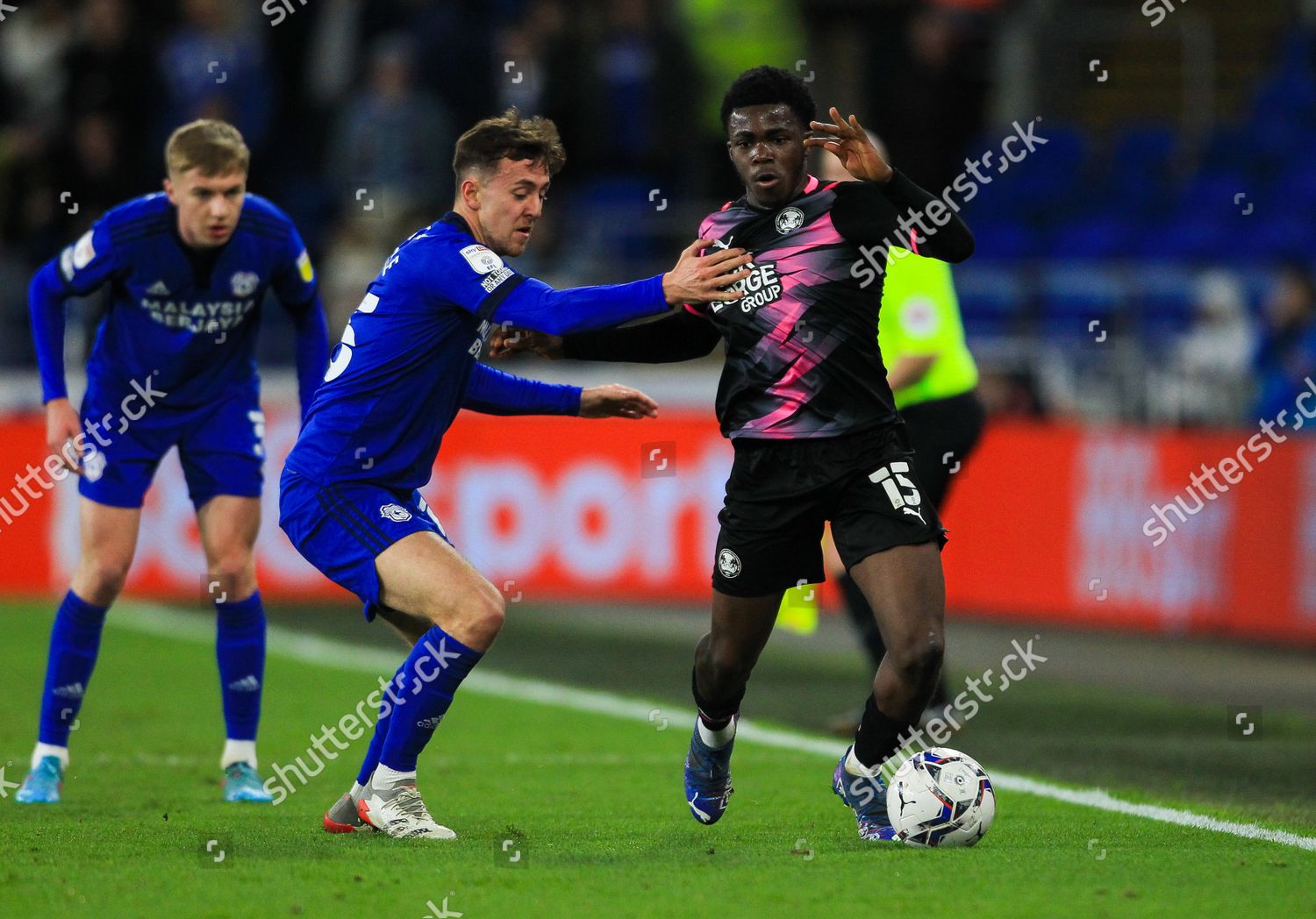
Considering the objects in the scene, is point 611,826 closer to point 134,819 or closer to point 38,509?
point 134,819

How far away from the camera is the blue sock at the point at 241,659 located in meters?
7.27

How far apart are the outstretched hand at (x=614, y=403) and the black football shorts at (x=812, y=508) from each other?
1.50 ft

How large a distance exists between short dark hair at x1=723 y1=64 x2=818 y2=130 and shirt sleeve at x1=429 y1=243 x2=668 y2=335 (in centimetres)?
67

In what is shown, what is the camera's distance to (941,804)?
19.2 ft

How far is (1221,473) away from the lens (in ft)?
41.4

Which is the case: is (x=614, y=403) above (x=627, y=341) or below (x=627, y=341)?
below

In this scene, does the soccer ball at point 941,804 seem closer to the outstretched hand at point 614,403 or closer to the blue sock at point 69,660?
the outstretched hand at point 614,403

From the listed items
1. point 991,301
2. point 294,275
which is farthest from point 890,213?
point 991,301

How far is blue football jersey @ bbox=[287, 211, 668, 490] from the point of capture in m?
5.90

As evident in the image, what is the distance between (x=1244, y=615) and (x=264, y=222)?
749cm

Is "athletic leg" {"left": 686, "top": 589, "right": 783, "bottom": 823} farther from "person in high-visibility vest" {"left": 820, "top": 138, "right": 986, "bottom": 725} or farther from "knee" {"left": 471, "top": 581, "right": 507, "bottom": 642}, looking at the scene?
"person in high-visibility vest" {"left": 820, "top": 138, "right": 986, "bottom": 725}

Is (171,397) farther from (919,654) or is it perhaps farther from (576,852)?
(919,654)

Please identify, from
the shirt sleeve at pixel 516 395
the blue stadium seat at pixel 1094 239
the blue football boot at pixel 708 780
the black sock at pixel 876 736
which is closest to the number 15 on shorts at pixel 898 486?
the black sock at pixel 876 736

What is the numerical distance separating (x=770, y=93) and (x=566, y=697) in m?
5.13
